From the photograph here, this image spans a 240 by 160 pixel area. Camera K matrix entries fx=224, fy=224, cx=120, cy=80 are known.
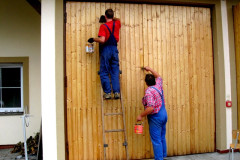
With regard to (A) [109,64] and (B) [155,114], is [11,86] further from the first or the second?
(B) [155,114]

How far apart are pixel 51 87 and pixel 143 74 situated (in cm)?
177

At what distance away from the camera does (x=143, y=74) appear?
14.7 feet

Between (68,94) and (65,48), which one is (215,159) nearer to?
(68,94)

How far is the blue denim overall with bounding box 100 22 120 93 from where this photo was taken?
3967mm

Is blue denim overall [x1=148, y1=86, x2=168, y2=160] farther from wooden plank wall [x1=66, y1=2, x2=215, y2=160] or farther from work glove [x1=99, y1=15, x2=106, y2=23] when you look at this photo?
work glove [x1=99, y1=15, x2=106, y2=23]

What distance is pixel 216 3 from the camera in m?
4.73

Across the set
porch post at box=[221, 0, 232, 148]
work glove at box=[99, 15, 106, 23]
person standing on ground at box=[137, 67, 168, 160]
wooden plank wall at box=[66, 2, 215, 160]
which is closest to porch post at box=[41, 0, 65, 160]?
wooden plank wall at box=[66, 2, 215, 160]

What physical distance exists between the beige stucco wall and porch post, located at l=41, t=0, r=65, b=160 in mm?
1678

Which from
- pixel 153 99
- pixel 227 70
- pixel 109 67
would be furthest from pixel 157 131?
pixel 227 70

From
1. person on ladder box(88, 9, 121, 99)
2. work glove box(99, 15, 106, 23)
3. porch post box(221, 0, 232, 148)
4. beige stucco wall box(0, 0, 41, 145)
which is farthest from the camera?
beige stucco wall box(0, 0, 41, 145)

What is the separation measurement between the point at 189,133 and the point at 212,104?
0.80 meters

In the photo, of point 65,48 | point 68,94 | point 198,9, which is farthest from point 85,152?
point 198,9

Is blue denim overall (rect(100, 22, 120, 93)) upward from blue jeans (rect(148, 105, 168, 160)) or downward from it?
upward

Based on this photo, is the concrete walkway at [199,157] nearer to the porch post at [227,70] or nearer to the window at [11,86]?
the porch post at [227,70]
